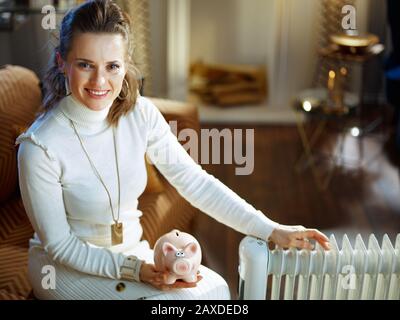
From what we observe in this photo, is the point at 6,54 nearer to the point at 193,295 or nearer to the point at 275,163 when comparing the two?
the point at 275,163

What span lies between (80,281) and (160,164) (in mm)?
305

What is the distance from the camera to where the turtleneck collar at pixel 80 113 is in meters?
1.41

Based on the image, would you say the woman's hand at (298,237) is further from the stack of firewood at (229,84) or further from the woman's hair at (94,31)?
the stack of firewood at (229,84)

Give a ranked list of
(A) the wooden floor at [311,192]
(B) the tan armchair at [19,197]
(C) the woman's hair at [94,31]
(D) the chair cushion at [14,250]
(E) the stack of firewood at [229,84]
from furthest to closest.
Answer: (E) the stack of firewood at [229,84]
(A) the wooden floor at [311,192]
(B) the tan armchair at [19,197]
(D) the chair cushion at [14,250]
(C) the woman's hair at [94,31]

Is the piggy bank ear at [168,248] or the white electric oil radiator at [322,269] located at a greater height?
the piggy bank ear at [168,248]

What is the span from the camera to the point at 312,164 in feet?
10.2

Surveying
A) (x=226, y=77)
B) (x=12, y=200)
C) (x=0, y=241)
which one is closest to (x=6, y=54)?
(x=12, y=200)

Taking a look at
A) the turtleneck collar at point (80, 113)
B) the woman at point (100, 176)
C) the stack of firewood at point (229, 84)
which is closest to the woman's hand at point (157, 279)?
the woman at point (100, 176)

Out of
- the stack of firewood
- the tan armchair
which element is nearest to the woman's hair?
the tan armchair

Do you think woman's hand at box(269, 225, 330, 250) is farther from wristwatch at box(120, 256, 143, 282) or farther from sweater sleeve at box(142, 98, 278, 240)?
wristwatch at box(120, 256, 143, 282)

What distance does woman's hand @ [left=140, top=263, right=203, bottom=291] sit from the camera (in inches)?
54.8

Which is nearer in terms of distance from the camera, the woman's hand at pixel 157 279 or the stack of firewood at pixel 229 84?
the woman's hand at pixel 157 279
